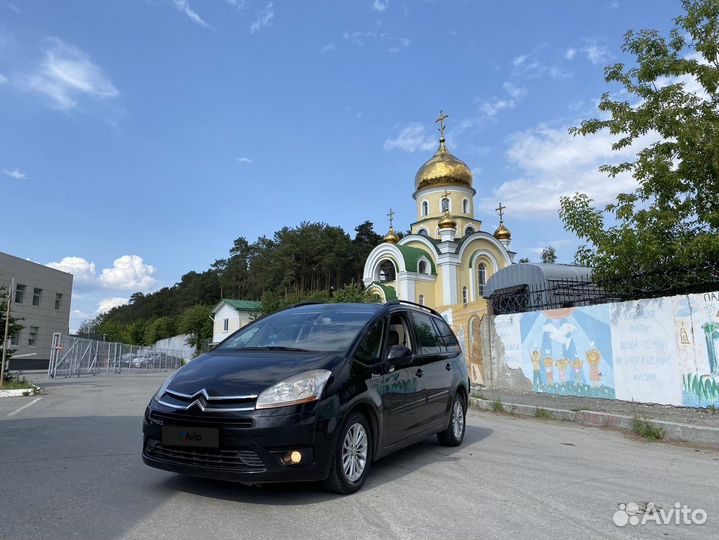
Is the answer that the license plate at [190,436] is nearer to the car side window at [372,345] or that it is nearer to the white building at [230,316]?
the car side window at [372,345]

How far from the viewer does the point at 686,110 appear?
11297 mm

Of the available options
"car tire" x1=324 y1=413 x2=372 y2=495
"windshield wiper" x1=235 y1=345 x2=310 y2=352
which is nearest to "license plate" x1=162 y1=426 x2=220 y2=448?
"car tire" x1=324 y1=413 x2=372 y2=495

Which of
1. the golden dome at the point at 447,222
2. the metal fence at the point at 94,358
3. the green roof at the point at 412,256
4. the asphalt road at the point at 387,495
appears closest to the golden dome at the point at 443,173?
the golden dome at the point at 447,222

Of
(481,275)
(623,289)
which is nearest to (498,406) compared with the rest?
(623,289)

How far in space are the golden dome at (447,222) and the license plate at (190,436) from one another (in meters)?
41.5

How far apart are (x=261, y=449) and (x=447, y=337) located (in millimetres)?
3842

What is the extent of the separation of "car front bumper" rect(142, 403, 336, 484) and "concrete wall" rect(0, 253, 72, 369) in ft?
131

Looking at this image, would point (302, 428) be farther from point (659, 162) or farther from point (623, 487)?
point (659, 162)

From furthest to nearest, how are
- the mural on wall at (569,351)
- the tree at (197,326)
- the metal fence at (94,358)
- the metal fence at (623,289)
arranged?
the tree at (197,326) < the metal fence at (94,358) < the mural on wall at (569,351) < the metal fence at (623,289)

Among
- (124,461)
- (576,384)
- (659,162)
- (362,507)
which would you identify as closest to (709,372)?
(576,384)

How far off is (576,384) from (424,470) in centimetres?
809

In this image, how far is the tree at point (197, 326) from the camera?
204ft

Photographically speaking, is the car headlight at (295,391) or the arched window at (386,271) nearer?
the car headlight at (295,391)

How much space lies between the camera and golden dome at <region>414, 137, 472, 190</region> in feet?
155
